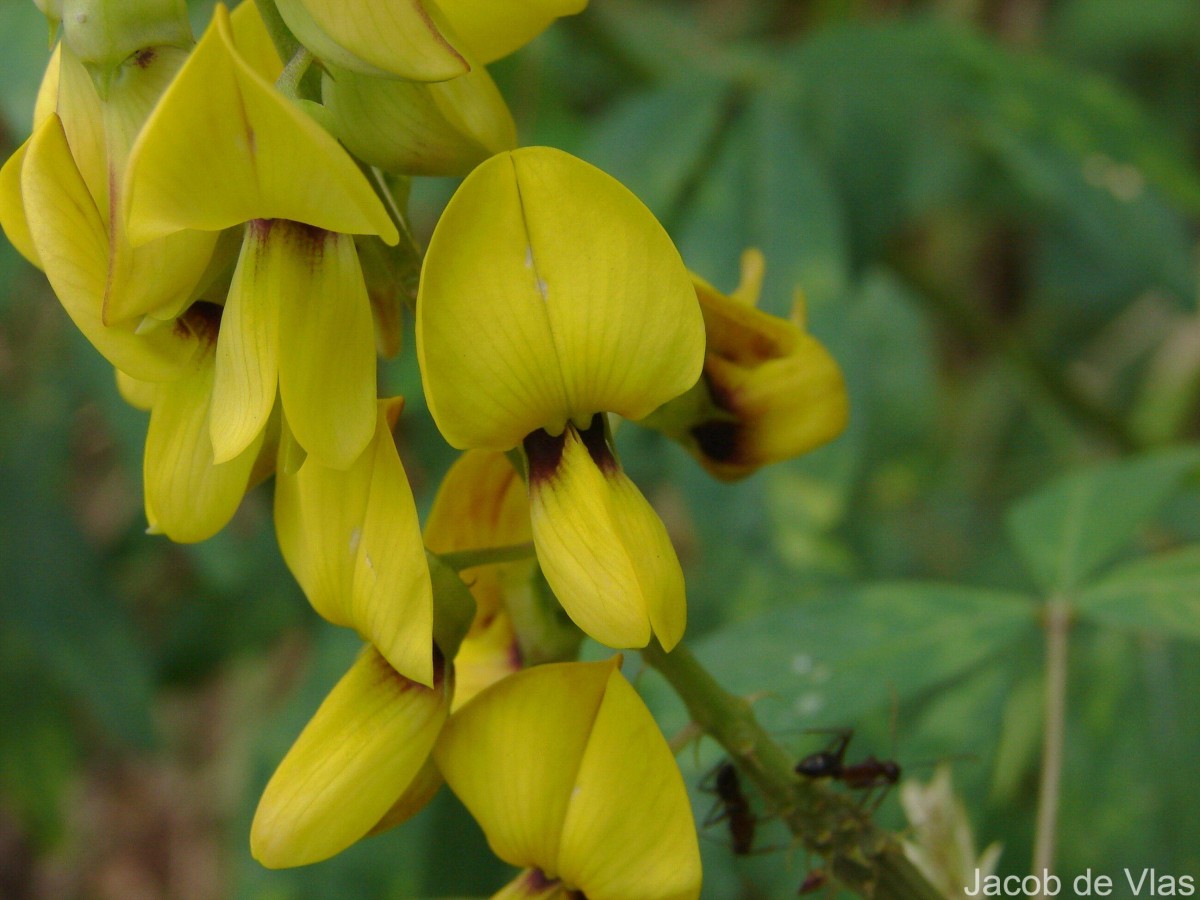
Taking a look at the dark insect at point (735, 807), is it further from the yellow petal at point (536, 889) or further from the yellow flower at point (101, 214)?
the yellow flower at point (101, 214)

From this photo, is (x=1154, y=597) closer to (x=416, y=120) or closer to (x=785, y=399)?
(x=785, y=399)

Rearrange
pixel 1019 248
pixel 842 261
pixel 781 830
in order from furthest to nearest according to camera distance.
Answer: pixel 1019 248 < pixel 842 261 < pixel 781 830

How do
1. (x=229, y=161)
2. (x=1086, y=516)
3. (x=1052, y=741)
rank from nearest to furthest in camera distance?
1. (x=229, y=161)
2. (x=1052, y=741)
3. (x=1086, y=516)

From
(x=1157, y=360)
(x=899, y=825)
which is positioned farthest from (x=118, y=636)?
(x=1157, y=360)

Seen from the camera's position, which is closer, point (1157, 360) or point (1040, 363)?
point (1040, 363)

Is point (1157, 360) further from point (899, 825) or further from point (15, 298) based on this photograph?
point (15, 298)

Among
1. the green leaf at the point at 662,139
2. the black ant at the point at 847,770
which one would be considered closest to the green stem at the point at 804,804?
the black ant at the point at 847,770

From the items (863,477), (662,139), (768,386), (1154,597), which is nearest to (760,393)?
(768,386)
